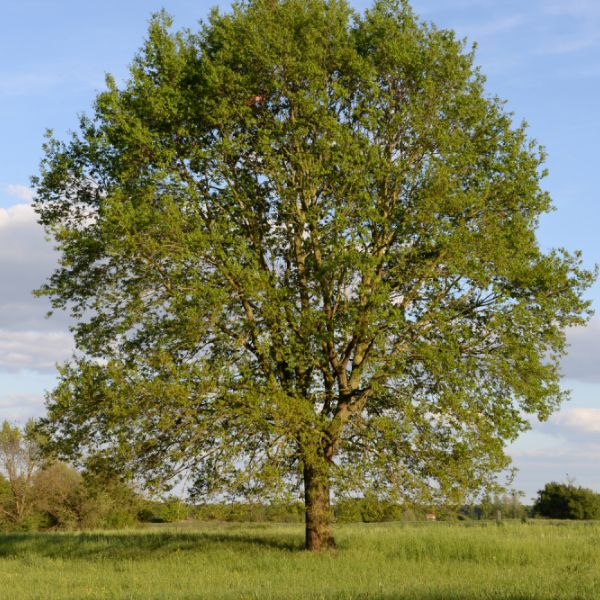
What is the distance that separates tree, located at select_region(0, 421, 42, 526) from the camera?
60.0 meters

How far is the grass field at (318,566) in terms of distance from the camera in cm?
1911

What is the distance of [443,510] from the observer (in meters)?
25.0

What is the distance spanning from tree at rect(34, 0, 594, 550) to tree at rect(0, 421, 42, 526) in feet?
121

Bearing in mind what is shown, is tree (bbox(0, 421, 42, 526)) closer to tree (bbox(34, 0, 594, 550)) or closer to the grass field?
the grass field

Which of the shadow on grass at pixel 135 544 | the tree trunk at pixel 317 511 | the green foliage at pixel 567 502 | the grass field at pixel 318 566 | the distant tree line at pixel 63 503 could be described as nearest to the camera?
the grass field at pixel 318 566

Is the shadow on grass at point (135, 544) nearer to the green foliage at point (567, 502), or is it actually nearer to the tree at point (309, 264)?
the tree at point (309, 264)

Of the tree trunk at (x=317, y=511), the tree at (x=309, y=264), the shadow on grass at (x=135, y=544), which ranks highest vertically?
the tree at (x=309, y=264)

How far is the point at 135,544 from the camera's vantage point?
108 ft

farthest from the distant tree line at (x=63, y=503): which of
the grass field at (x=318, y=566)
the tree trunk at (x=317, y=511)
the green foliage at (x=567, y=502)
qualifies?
the tree trunk at (x=317, y=511)

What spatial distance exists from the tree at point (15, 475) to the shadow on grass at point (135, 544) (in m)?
22.5

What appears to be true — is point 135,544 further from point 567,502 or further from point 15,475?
point 567,502

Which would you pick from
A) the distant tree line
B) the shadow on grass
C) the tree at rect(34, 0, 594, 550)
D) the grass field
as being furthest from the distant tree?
the tree at rect(34, 0, 594, 550)

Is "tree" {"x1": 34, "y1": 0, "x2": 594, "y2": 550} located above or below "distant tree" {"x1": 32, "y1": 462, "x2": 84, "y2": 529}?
above

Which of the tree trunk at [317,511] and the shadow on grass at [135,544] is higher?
the tree trunk at [317,511]
